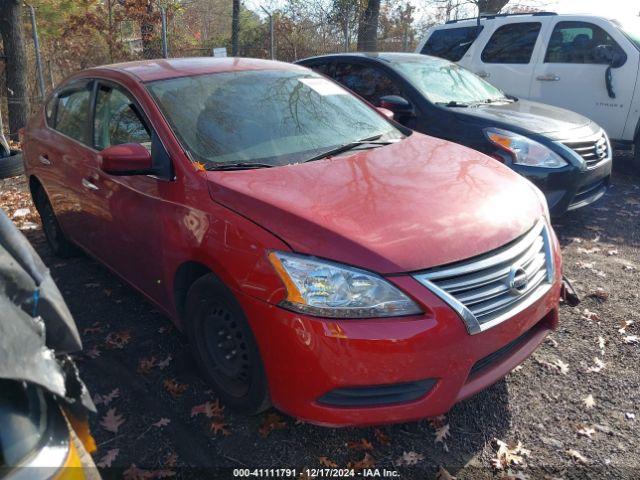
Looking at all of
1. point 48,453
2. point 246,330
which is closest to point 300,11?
point 246,330

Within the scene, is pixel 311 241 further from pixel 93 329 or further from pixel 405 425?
pixel 93 329

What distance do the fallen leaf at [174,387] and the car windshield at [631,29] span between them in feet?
23.6

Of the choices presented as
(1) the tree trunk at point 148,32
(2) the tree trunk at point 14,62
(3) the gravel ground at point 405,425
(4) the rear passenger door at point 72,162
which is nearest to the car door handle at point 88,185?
(4) the rear passenger door at point 72,162

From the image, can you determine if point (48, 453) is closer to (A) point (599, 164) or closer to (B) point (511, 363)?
(B) point (511, 363)

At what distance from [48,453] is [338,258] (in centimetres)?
125

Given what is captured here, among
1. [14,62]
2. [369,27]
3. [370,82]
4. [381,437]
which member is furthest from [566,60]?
[14,62]

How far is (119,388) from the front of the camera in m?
2.96

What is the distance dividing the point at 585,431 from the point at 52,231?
4.42 meters

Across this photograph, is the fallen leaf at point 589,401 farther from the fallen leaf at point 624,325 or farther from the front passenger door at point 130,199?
the front passenger door at point 130,199

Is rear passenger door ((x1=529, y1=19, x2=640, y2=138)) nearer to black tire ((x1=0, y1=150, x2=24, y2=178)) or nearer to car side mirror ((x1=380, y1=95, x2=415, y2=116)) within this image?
car side mirror ((x1=380, y1=95, x2=415, y2=116))

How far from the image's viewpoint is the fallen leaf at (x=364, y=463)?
7.86 ft

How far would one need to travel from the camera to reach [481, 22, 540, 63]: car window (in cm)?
781

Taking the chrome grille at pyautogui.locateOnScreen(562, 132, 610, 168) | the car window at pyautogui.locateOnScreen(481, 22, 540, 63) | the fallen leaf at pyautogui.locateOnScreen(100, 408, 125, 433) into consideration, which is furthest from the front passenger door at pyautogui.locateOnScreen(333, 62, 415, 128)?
the fallen leaf at pyautogui.locateOnScreen(100, 408, 125, 433)

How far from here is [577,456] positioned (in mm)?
2459
